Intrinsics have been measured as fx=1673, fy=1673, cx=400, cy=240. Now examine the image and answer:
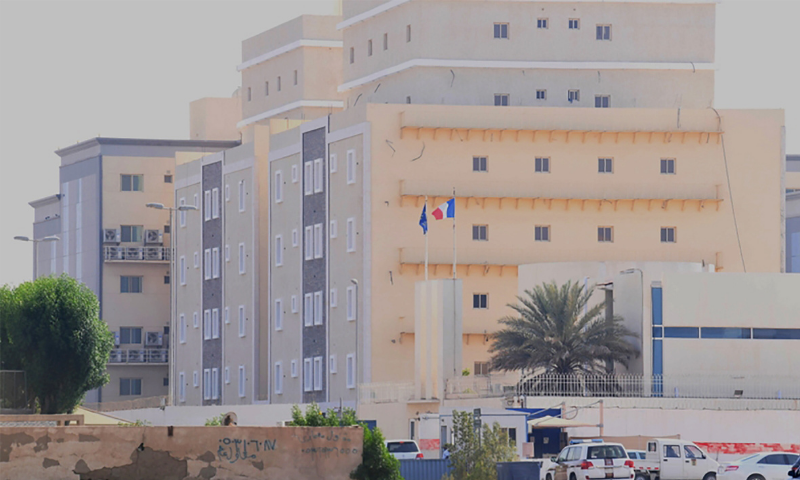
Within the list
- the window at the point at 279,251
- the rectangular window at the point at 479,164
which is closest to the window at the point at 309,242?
the window at the point at 279,251

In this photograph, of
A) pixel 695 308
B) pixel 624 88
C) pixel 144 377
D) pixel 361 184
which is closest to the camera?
pixel 695 308

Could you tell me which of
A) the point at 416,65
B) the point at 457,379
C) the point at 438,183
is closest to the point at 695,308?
the point at 457,379

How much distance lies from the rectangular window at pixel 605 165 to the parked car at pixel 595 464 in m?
38.7

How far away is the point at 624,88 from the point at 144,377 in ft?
131

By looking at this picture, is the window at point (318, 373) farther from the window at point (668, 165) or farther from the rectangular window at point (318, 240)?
the window at point (668, 165)

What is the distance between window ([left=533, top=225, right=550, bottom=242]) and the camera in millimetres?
85188

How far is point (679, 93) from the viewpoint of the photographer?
89562 millimetres

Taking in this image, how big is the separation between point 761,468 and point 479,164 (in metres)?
39.1

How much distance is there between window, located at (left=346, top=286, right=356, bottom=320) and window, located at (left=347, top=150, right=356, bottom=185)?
5518 millimetres

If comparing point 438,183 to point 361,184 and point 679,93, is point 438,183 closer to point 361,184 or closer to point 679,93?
point 361,184

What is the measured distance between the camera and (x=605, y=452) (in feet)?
157

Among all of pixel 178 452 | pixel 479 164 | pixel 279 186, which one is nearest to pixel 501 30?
pixel 479 164

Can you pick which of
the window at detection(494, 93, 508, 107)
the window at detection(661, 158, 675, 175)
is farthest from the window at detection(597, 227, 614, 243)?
the window at detection(494, 93, 508, 107)

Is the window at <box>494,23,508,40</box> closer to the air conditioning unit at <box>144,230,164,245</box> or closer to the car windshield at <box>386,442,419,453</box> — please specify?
the air conditioning unit at <box>144,230,164,245</box>
